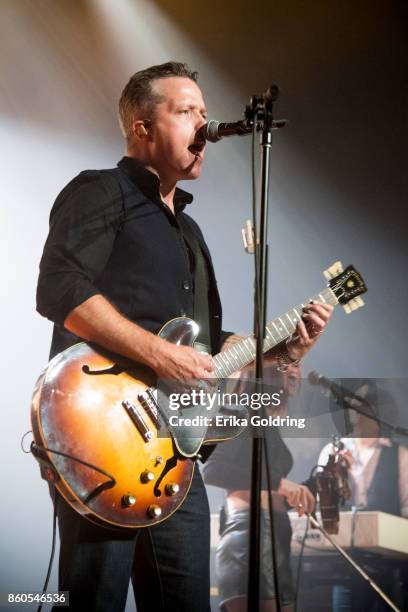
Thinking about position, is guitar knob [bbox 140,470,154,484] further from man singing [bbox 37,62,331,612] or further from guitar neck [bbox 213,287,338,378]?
guitar neck [bbox 213,287,338,378]

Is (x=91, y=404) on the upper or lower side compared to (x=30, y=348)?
lower

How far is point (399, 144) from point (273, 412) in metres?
1.56

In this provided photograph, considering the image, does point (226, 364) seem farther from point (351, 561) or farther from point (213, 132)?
point (351, 561)

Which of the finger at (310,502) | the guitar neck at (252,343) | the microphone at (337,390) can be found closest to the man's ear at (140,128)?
the guitar neck at (252,343)

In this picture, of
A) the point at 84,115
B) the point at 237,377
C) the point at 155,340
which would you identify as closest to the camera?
the point at 155,340

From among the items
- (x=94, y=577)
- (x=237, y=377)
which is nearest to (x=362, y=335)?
(x=237, y=377)

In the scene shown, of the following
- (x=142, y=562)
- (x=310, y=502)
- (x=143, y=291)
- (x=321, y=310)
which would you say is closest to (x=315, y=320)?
(x=321, y=310)

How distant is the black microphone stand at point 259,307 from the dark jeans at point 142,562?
368mm

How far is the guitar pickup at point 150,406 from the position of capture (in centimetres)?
183

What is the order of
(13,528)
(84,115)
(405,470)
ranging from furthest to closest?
1. (405,470)
2. (84,115)
3. (13,528)

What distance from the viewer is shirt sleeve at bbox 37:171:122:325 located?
1.84 m

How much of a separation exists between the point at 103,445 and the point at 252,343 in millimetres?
599

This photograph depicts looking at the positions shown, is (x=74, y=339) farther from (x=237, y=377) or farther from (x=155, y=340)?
(x=237, y=377)

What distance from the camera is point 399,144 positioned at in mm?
3531
